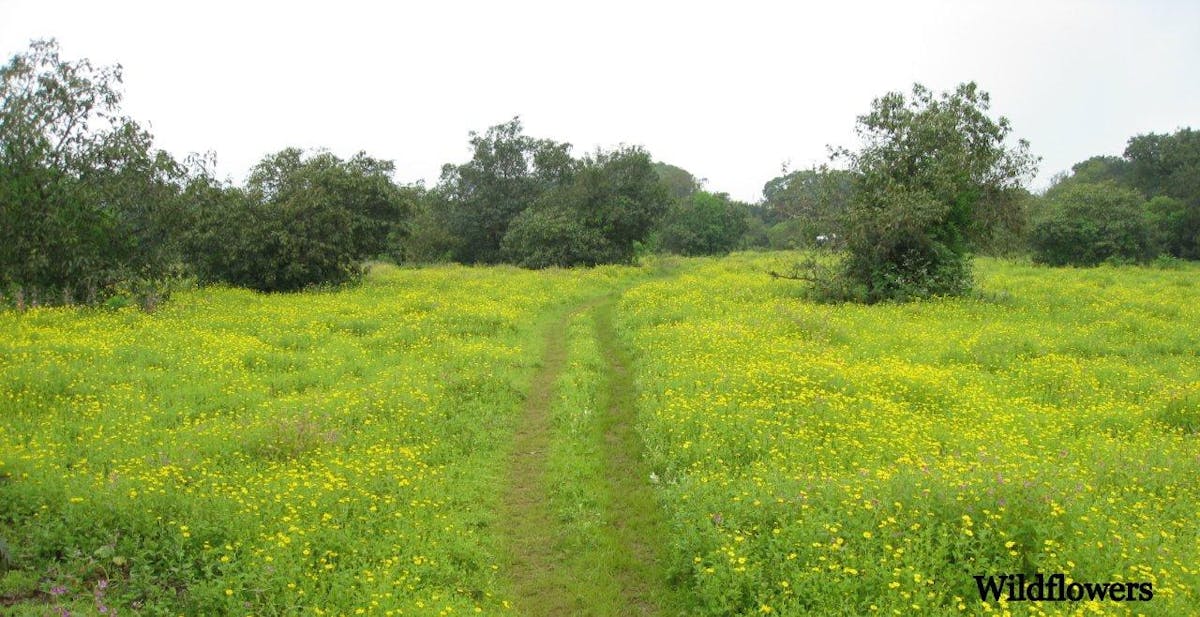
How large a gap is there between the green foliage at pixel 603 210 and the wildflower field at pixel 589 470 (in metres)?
28.6

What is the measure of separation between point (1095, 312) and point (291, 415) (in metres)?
22.1

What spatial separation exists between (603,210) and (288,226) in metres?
23.2

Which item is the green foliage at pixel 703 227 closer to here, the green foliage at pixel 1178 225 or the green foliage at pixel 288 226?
the green foliage at pixel 1178 225

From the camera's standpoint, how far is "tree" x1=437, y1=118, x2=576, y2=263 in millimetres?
53219

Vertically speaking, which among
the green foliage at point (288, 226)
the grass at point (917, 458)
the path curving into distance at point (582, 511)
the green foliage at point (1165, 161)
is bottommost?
the path curving into distance at point (582, 511)

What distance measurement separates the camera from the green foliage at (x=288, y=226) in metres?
28.0

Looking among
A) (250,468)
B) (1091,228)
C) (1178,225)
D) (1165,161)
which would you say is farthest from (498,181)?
(1165,161)

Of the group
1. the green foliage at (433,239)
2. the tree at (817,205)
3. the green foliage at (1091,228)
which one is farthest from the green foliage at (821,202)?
the green foliage at (433,239)

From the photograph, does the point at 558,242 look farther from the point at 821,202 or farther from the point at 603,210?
the point at 821,202

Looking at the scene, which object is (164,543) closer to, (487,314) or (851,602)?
(851,602)

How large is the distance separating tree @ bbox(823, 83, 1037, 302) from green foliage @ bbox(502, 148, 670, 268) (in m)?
22.1

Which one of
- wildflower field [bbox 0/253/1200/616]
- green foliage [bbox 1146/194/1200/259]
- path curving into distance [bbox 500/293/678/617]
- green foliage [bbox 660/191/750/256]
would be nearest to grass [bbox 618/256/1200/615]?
wildflower field [bbox 0/253/1200/616]

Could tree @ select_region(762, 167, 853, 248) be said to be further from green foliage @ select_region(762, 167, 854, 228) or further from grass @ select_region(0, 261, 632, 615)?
grass @ select_region(0, 261, 632, 615)

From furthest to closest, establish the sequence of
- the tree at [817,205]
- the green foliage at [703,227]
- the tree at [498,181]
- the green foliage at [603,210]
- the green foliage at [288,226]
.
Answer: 1. the green foliage at [703,227]
2. the tree at [498,181]
3. the green foliage at [603,210]
4. the green foliage at [288,226]
5. the tree at [817,205]
